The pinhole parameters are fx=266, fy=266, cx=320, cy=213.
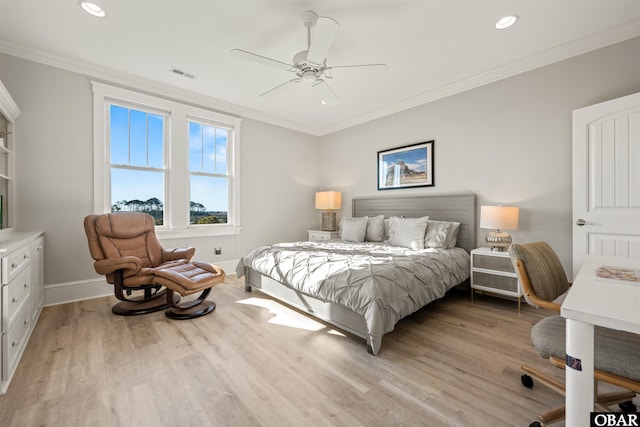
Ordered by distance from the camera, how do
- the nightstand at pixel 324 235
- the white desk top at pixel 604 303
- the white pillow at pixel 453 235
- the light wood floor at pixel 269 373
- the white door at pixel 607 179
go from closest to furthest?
1. the white desk top at pixel 604 303
2. the light wood floor at pixel 269 373
3. the white door at pixel 607 179
4. the white pillow at pixel 453 235
5. the nightstand at pixel 324 235

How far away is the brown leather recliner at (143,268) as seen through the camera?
2578mm

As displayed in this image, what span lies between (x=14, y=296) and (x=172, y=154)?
2.52m

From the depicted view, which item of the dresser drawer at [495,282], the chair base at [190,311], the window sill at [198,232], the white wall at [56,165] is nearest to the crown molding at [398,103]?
the white wall at [56,165]

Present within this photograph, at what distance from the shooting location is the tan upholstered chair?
1.02 metres

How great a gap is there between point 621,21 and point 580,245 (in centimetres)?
209

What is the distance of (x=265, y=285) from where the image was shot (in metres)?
3.20

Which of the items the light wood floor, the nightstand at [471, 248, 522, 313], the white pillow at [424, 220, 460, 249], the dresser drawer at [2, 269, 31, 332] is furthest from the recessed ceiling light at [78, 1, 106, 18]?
the nightstand at [471, 248, 522, 313]

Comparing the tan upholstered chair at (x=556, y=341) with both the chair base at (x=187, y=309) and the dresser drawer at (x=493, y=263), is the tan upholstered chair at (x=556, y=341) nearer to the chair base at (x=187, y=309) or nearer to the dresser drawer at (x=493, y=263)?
the dresser drawer at (x=493, y=263)

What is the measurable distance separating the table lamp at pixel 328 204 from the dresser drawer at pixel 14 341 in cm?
391

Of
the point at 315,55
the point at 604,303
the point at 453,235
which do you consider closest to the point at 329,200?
the point at 453,235

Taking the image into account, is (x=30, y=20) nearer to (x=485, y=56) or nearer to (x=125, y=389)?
(x=125, y=389)

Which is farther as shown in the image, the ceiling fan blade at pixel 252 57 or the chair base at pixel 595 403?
the ceiling fan blade at pixel 252 57

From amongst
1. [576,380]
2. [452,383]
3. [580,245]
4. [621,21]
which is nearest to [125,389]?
[452,383]

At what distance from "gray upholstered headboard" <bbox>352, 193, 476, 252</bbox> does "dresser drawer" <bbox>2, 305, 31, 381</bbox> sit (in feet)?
13.7
